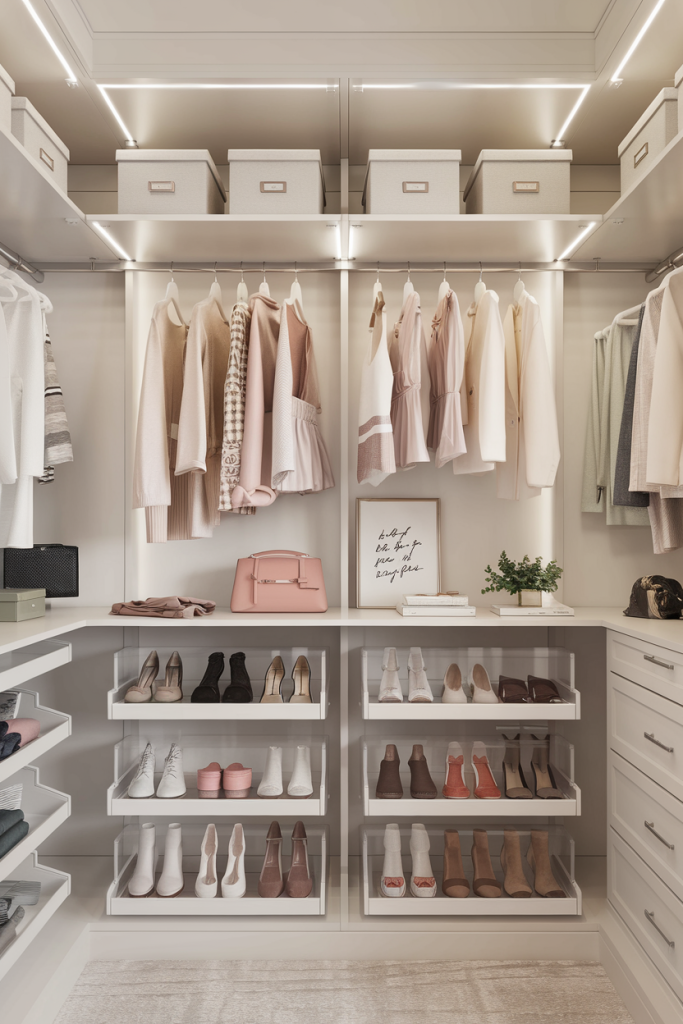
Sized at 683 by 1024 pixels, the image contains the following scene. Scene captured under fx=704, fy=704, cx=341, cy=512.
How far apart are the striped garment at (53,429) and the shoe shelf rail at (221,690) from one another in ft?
2.32

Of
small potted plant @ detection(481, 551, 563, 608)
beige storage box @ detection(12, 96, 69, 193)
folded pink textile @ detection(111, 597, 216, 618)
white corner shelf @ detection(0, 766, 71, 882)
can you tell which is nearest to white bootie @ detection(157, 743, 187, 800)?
white corner shelf @ detection(0, 766, 71, 882)

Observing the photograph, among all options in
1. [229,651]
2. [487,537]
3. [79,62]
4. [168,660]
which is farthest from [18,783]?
[79,62]

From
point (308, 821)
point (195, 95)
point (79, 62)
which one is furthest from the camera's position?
point (308, 821)

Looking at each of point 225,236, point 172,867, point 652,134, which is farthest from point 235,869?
point 652,134

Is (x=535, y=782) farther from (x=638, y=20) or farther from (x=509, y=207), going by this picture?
(x=638, y=20)

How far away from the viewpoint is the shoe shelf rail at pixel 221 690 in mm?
2342

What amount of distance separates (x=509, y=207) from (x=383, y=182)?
1.47 feet

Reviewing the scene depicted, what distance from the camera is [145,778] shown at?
7.86 ft


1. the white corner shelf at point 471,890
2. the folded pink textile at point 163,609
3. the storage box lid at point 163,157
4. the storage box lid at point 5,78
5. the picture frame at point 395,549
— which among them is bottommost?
the white corner shelf at point 471,890

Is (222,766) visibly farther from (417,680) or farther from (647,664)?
(647,664)

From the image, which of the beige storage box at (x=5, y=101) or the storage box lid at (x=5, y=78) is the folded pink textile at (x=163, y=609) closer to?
the beige storage box at (x=5, y=101)

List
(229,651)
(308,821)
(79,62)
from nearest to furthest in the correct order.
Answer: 1. (79,62)
2. (229,651)
3. (308,821)

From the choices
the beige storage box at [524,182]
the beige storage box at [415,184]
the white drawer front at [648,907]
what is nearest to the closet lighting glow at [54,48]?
the beige storage box at [415,184]

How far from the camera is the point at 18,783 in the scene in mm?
1994
